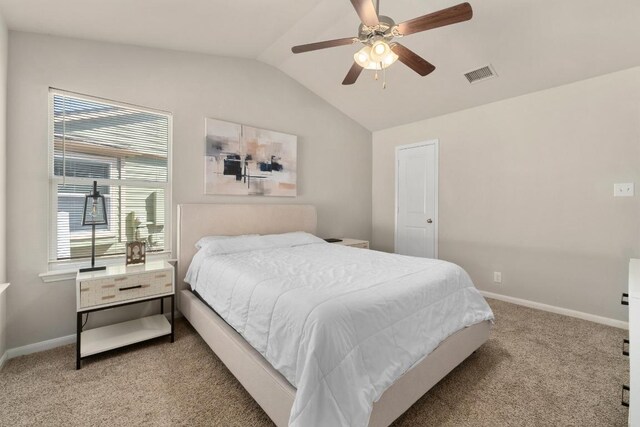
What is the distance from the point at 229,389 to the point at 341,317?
1.07 metres

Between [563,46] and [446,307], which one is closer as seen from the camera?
[446,307]

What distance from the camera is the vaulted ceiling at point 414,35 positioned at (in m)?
2.19

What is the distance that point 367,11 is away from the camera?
1.74 metres

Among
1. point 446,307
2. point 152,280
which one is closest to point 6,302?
point 152,280

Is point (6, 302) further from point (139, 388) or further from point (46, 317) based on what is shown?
point (139, 388)

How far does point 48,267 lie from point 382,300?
2663 mm

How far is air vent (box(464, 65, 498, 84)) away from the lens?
3.00m

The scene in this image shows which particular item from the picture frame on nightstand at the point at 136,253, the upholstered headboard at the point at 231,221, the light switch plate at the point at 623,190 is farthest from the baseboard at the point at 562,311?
the picture frame on nightstand at the point at 136,253

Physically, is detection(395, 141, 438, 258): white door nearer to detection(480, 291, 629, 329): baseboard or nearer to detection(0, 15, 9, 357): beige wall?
detection(480, 291, 629, 329): baseboard

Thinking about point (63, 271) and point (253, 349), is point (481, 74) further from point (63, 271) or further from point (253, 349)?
point (63, 271)

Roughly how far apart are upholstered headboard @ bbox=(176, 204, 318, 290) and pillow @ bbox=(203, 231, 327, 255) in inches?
11.5

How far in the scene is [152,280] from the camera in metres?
2.39

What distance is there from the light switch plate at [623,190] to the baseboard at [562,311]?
1.21 m

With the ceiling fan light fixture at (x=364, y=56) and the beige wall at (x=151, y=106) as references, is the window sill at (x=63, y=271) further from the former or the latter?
the ceiling fan light fixture at (x=364, y=56)
